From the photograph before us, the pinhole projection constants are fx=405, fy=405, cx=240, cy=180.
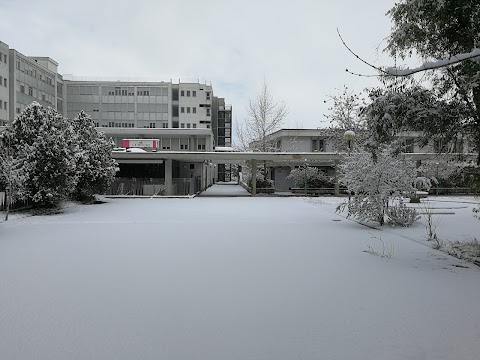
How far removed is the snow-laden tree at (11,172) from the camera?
53.2ft

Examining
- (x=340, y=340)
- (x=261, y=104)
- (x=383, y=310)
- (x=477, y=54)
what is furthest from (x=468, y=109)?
(x=261, y=104)

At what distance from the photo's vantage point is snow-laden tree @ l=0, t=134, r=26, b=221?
16203mm

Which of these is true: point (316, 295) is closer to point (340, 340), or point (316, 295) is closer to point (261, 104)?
point (340, 340)

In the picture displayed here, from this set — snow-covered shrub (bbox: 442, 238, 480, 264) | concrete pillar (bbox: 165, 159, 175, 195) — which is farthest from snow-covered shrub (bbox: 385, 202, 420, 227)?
concrete pillar (bbox: 165, 159, 175, 195)

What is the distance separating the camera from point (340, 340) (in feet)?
13.6

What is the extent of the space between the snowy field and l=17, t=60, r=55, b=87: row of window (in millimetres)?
55373

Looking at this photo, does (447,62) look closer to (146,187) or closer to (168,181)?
(168,181)

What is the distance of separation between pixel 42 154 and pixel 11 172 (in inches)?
86.8

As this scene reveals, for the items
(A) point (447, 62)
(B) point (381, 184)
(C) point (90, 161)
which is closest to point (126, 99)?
(C) point (90, 161)

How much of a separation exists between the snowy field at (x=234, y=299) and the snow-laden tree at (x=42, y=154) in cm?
813

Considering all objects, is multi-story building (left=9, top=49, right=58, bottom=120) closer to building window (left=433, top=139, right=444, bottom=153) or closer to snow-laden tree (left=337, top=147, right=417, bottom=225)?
snow-laden tree (left=337, top=147, right=417, bottom=225)

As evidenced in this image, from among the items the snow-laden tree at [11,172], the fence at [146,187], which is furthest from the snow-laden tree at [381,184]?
the fence at [146,187]

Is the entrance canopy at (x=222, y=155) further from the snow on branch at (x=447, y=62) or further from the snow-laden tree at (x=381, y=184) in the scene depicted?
the snow on branch at (x=447, y=62)

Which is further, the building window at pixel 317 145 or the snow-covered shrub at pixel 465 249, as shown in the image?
the building window at pixel 317 145
